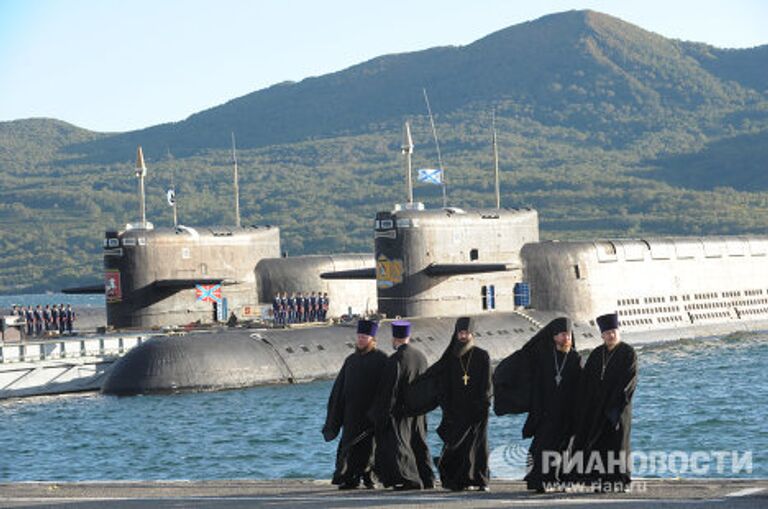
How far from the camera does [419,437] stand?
1645 cm

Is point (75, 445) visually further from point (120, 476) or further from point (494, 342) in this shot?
point (494, 342)

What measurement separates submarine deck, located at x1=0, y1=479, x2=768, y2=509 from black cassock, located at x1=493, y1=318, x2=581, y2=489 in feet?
1.36

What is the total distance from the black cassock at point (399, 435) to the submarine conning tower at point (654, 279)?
100 feet

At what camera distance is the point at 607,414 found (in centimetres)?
1518

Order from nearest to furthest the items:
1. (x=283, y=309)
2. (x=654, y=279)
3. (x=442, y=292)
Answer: (x=442, y=292) → (x=283, y=309) → (x=654, y=279)

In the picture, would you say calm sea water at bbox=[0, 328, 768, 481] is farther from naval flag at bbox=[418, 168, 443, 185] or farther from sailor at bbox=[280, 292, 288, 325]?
naval flag at bbox=[418, 168, 443, 185]

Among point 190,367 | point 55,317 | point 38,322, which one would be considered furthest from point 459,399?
point 38,322

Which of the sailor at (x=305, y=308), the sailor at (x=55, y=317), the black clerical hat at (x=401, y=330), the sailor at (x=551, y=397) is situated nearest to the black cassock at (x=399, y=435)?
the black clerical hat at (x=401, y=330)

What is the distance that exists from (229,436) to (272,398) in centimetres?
643

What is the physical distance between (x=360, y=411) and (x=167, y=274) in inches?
1136

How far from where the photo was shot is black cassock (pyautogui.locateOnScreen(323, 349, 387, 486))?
16.4m

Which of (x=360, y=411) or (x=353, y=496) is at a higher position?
(x=360, y=411)

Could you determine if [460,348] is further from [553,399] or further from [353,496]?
[353,496]

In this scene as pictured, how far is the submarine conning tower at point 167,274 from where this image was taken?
44.1 metres
